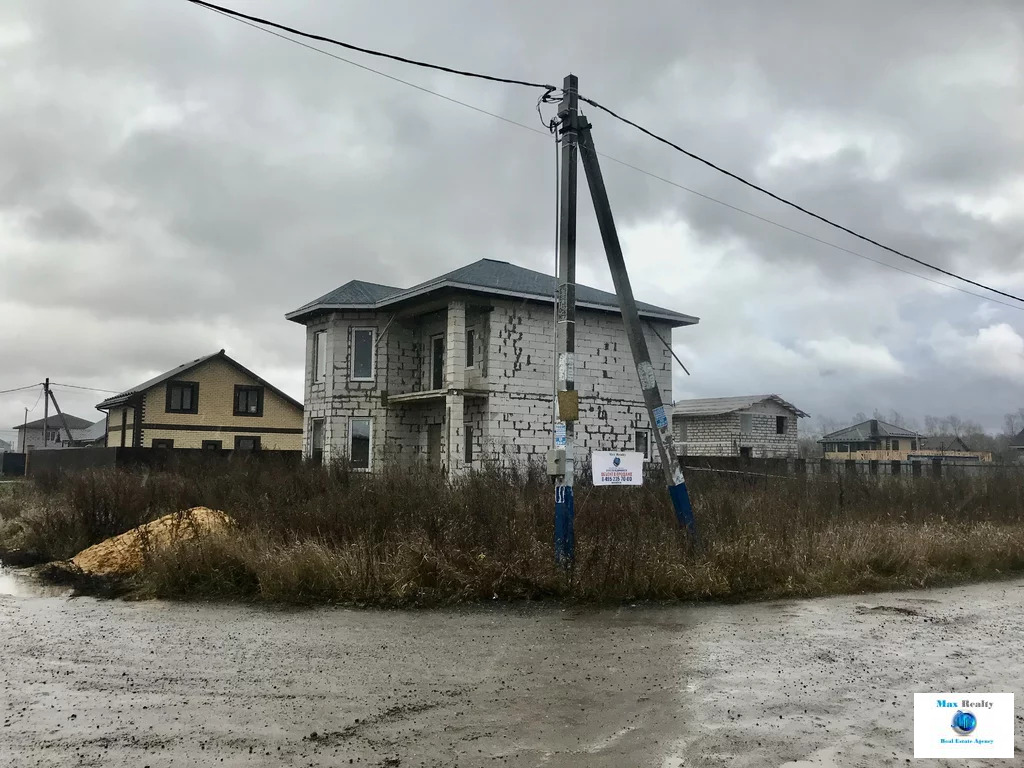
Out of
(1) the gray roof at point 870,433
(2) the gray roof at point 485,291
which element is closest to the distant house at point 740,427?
(2) the gray roof at point 485,291

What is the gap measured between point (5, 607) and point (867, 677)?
358 inches

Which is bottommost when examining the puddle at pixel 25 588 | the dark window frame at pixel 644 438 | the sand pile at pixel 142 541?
the puddle at pixel 25 588

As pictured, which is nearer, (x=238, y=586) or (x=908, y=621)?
(x=908, y=621)

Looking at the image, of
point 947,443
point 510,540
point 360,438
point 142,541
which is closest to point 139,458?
point 360,438

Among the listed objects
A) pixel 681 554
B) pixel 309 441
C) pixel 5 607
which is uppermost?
pixel 309 441

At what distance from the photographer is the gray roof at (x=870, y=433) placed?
6981 cm

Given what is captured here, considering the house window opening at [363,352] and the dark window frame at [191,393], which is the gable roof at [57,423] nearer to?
the dark window frame at [191,393]

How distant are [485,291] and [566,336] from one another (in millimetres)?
13004

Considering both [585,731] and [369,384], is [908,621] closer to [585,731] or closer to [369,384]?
[585,731]

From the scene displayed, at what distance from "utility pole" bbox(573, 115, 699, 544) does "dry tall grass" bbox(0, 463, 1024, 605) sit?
47 cm

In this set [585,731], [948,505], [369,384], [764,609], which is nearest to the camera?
[585,731]

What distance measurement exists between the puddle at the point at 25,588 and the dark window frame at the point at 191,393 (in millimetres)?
34750

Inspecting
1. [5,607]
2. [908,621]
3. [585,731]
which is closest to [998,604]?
[908,621]

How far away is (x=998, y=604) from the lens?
903 centimetres
